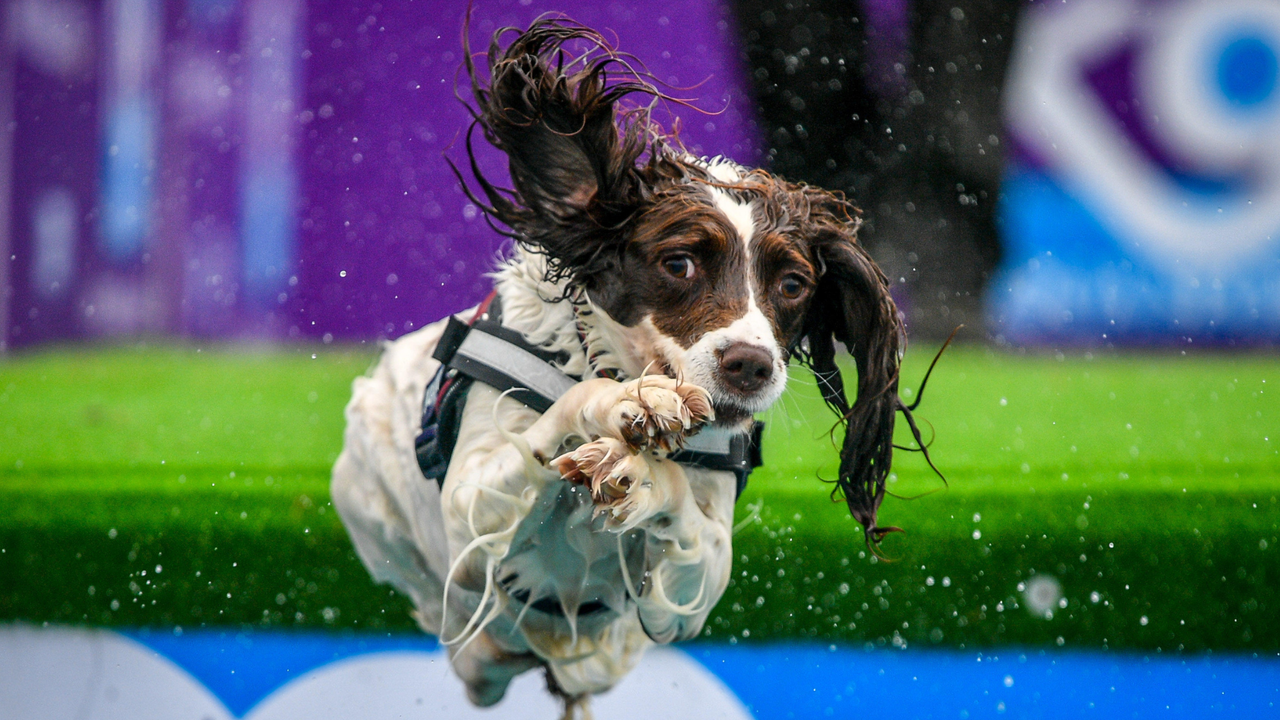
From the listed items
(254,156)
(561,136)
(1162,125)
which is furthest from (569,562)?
(1162,125)

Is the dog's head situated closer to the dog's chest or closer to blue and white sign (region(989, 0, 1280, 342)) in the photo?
the dog's chest

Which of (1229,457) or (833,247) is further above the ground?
(833,247)

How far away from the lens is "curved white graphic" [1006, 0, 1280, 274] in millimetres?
5223

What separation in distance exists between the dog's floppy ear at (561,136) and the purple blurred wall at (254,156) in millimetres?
2119

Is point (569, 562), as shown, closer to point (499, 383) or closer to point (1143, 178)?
point (499, 383)

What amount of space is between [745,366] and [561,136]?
1.93 feet

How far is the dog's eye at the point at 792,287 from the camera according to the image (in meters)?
1.97

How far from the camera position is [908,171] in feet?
17.5

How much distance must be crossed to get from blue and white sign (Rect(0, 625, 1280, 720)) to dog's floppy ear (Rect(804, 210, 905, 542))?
3.35ft

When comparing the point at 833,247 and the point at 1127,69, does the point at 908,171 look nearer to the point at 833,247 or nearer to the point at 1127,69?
the point at 1127,69

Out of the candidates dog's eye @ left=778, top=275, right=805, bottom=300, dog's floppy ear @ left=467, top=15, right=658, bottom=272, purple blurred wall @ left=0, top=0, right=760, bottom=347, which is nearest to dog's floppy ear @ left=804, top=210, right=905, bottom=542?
dog's eye @ left=778, top=275, right=805, bottom=300

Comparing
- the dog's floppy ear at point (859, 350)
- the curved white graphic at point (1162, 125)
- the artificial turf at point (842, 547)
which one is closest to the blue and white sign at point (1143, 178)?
the curved white graphic at point (1162, 125)

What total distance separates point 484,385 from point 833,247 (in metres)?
0.73

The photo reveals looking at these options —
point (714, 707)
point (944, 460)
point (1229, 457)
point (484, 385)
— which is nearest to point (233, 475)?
point (714, 707)
